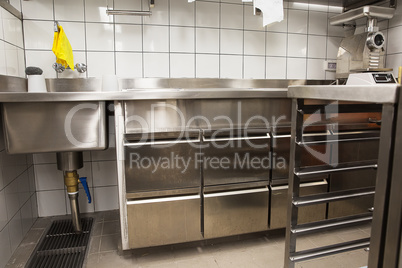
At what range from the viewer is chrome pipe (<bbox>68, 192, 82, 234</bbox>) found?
1434 millimetres

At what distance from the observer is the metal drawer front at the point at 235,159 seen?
1257 mm

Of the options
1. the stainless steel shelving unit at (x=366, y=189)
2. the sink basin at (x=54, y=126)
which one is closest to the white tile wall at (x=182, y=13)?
the sink basin at (x=54, y=126)

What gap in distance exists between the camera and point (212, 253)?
4.43ft

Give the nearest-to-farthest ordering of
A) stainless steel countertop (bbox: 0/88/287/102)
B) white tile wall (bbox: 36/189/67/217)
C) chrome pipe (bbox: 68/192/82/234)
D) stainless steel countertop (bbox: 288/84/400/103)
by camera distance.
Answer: stainless steel countertop (bbox: 288/84/400/103), stainless steel countertop (bbox: 0/88/287/102), chrome pipe (bbox: 68/192/82/234), white tile wall (bbox: 36/189/67/217)

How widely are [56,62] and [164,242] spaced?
3.81 ft

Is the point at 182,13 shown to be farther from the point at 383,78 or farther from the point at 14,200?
the point at 14,200

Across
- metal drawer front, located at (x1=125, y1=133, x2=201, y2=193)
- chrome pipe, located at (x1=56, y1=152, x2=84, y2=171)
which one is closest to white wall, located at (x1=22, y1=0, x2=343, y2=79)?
chrome pipe, located at (x1=56, y1=152, x2=84, y2=171)

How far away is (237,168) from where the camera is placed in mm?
1294

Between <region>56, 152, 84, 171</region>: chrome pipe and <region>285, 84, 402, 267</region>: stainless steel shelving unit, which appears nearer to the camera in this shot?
<region>285, 84, 402, 267</region>: stainless steel shelving unit

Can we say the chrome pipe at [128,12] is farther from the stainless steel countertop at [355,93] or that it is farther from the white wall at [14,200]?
the stainless steel countertop at [355,93]

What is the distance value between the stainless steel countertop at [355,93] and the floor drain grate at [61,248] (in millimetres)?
1243

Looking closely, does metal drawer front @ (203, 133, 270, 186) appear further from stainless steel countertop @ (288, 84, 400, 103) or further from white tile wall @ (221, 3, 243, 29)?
white tile wall @ (221, 3, 243, 29)

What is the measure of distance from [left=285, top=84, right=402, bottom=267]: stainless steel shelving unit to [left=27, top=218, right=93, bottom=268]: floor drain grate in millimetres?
1065

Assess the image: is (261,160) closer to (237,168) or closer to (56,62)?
(237,168)
